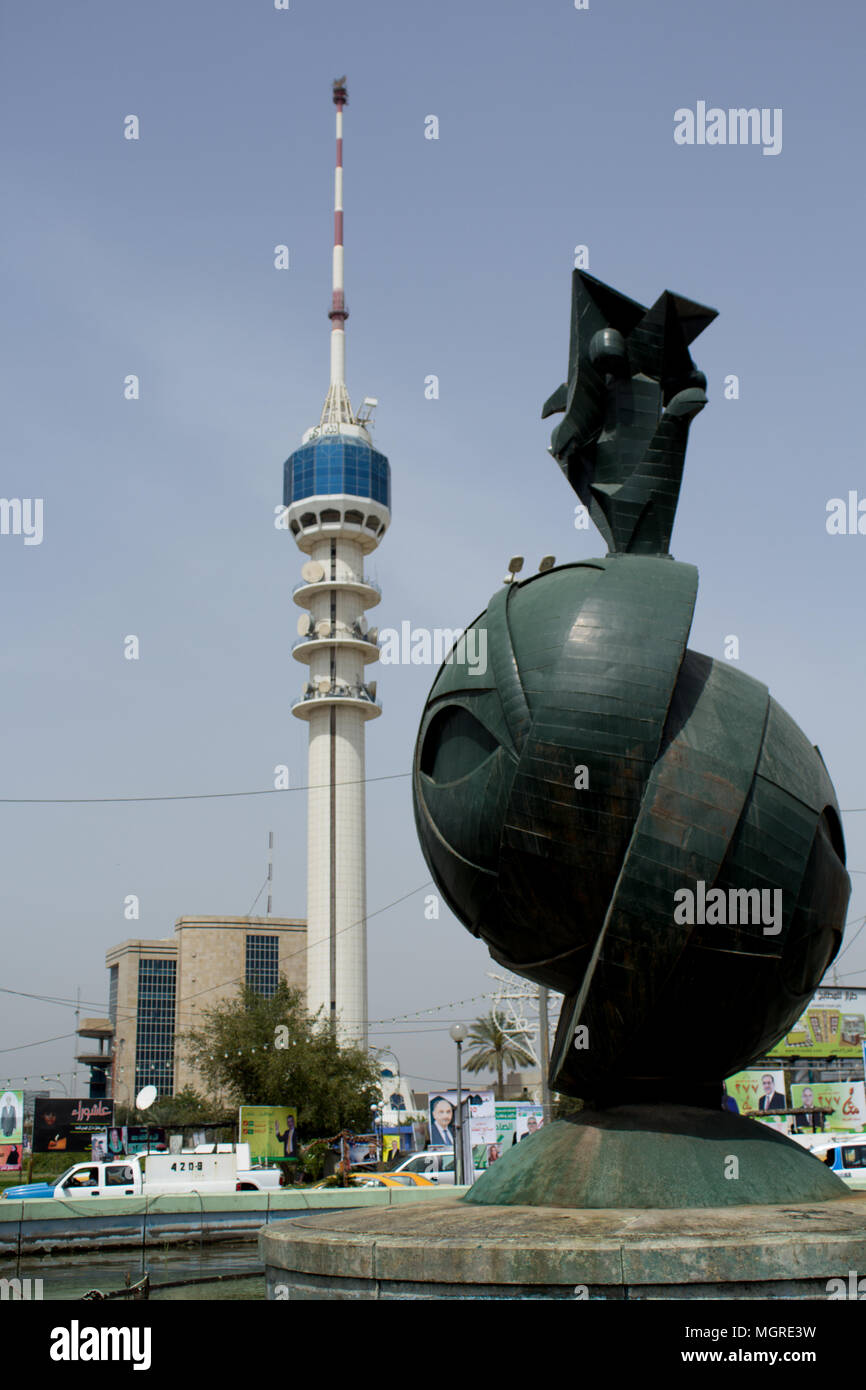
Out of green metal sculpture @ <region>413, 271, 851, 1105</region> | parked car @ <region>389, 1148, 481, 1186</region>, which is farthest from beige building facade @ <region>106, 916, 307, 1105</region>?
green metal sculpture @ <region>413, 271, 851, 1105</region>

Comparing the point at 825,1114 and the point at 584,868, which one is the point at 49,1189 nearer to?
the point at 584,868

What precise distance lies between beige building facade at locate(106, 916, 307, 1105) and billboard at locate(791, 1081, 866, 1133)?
59312 mm

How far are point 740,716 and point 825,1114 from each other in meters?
38.6

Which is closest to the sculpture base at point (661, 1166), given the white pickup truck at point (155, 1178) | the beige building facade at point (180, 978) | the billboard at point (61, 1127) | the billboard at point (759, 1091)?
the white pickup truck at point (155, 1178)

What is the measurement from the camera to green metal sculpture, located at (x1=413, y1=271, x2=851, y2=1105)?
9.35m

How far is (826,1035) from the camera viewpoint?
56.0 m

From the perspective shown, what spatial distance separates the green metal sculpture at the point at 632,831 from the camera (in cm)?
935

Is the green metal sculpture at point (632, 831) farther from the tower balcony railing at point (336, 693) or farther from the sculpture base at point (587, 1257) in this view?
the tower balcony railing at point (336, 693)

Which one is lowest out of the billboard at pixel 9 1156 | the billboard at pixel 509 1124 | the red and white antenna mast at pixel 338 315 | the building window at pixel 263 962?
the billboard at pixel 9 1156

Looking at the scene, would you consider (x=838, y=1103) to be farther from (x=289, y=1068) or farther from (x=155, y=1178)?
(x=155, y=1178)

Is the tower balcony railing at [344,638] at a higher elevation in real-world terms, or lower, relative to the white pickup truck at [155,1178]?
higher

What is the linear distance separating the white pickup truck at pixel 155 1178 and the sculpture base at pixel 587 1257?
709 inches
